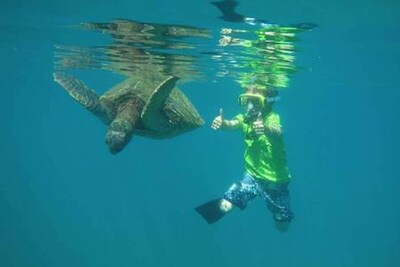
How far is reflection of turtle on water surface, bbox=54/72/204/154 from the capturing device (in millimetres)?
8523

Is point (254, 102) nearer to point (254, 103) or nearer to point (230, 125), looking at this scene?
point (254, 103)

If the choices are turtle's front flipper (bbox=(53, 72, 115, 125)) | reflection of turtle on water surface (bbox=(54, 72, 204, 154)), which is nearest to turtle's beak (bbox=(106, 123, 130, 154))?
reflection of turtle on water surface (bbox=(54, 72, 204, 154))

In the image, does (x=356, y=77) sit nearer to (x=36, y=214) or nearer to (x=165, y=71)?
(x=165, y=71)

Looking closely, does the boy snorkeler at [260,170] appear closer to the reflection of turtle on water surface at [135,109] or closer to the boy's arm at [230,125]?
the boy's arm at [230,125]

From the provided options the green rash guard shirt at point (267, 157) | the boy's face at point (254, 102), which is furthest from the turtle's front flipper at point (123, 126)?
the green rash guard shirt at point (267, 157)

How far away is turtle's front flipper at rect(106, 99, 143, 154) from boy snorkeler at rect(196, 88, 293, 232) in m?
2.93

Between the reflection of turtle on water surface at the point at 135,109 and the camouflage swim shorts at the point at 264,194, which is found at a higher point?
the reflection of turtle on water surface at the point at 135,109

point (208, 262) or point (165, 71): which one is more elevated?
point (165, 71)

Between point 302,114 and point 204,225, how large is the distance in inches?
1175

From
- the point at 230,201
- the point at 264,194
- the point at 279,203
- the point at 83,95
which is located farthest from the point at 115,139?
the point at 279,203

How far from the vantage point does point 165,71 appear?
20766 mm

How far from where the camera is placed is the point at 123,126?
878 centimetres

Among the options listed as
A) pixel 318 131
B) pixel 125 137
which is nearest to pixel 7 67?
pixel 125 137

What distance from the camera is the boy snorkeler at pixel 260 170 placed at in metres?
12.2
